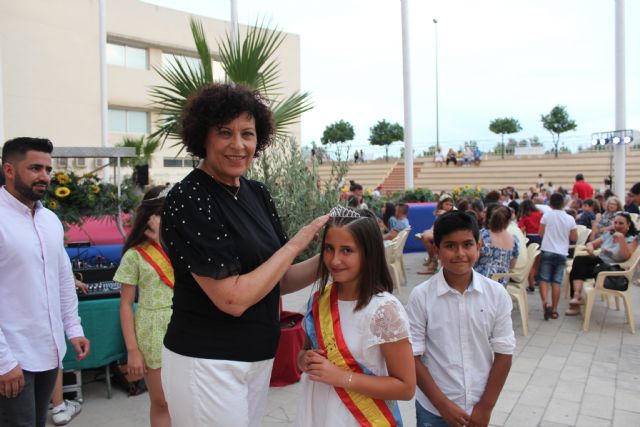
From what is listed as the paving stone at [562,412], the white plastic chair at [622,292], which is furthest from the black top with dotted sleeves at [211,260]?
the white plastic chair at [622,292]

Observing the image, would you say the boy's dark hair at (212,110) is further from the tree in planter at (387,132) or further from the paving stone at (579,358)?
the tree in planter at (387,132)

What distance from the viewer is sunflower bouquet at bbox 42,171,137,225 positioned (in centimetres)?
486

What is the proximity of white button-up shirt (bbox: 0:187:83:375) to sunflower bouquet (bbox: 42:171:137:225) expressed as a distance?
2790mm

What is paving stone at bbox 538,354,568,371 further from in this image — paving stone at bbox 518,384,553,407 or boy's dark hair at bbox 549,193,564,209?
boy's dark hair at bbox 549,193,564,209

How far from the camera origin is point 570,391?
163 inches

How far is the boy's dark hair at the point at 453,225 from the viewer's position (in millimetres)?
2205

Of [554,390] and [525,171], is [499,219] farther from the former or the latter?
[525,171]

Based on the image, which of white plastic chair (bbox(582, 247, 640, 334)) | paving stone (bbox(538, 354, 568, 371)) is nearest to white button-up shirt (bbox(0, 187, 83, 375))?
paving stone (bbox(538, 354, 568, 371))

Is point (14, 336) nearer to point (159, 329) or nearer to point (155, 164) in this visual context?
point (159, 329)

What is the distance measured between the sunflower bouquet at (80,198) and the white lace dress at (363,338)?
4.03 metres

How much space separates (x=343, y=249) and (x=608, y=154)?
3102cm

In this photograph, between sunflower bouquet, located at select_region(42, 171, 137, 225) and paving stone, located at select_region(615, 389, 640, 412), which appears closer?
paving stone, located at select_region(615, 389, 640, 412)

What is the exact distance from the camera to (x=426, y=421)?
84.6 inches

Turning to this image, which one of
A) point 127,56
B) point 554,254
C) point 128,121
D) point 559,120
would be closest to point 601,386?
point 554,254
